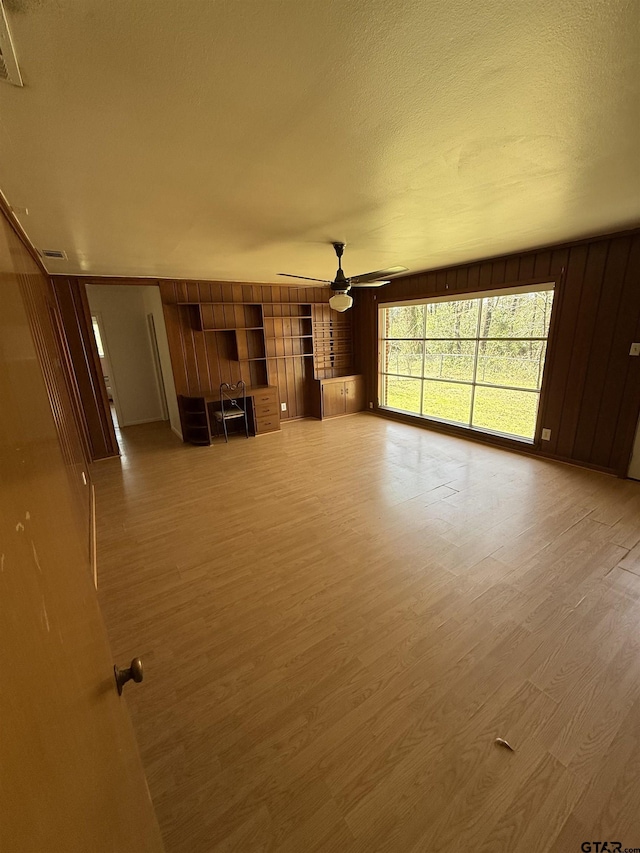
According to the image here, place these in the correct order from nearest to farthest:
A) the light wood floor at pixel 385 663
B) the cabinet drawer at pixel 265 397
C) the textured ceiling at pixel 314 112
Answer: the textured ceiling at pixel 314 112 → the light wood floor at pixel 385 663 → the cabinet drawer at pixel 265 397

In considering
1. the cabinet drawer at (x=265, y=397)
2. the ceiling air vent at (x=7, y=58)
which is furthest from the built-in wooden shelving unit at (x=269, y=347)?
the ceiling air vent at (x=7, y=58)

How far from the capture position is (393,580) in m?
2.37

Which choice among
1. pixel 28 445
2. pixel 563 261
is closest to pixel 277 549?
pixel 28 445

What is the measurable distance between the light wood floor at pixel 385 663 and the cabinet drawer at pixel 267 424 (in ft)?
7.71

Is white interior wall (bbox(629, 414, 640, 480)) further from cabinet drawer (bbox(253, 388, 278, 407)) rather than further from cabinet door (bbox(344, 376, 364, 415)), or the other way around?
cabinet drawer (bbox(253, 388, 278, 407))

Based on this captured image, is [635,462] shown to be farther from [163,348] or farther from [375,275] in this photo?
[163,348]

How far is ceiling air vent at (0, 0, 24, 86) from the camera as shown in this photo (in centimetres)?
93

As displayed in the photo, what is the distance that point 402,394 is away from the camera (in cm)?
656

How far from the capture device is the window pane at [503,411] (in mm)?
5180

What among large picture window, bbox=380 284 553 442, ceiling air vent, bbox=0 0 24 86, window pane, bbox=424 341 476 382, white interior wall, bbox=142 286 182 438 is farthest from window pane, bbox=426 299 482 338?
ceiling air vent, bbox=0 0 24 86

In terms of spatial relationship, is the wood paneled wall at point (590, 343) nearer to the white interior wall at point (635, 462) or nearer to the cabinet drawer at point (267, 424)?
the white interior wall at point (635, 462)

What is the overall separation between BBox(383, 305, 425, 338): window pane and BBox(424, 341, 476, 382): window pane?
1.38ft

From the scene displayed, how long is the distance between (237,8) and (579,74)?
122 cm

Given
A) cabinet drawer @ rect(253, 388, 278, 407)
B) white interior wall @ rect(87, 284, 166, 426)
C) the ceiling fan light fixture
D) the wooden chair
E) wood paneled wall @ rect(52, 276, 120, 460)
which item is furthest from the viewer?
white interior wall @ rect(87, 284, 166, 426)
